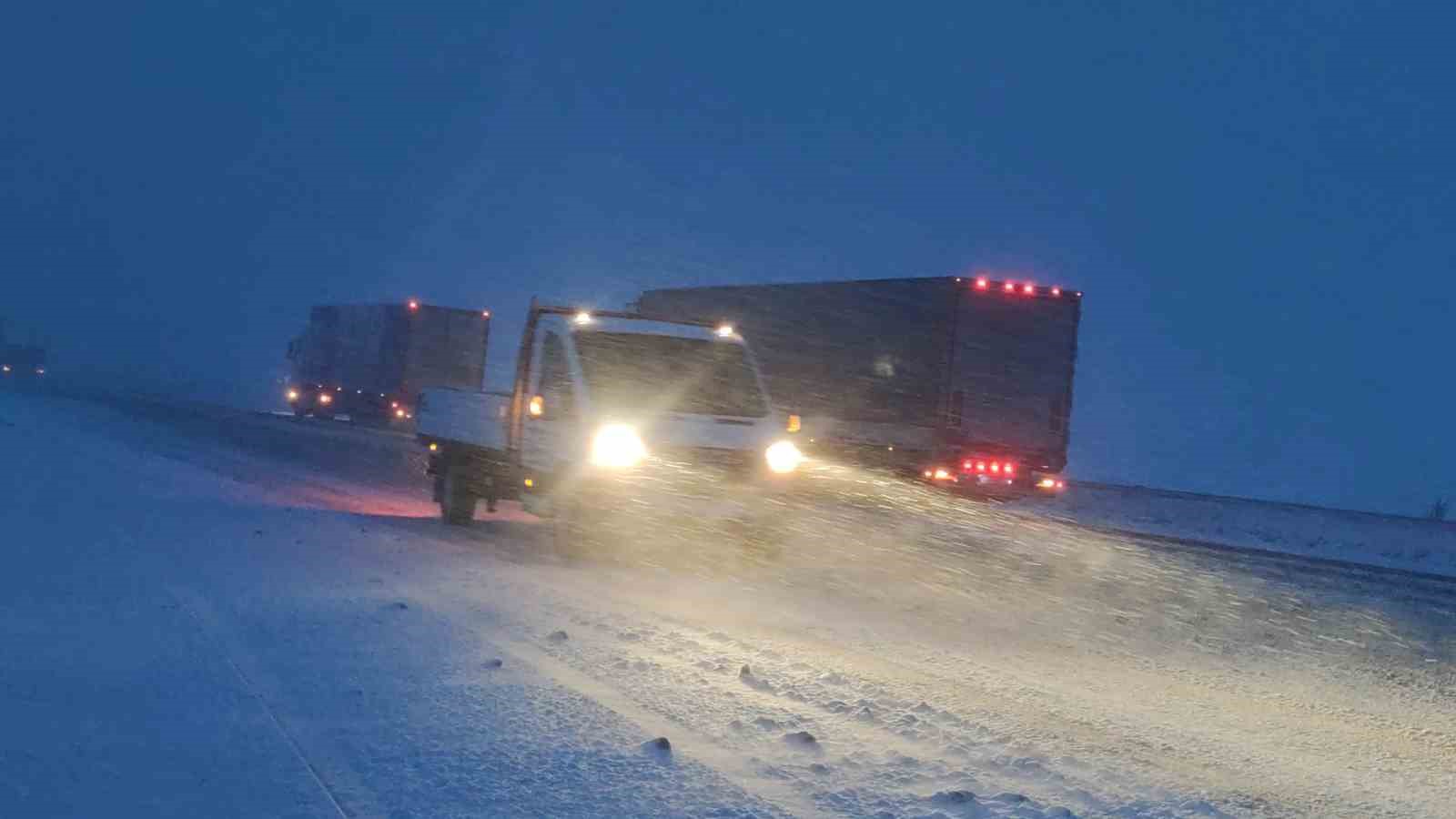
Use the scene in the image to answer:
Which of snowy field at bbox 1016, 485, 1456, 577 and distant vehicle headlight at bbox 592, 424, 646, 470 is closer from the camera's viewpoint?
distant vehicle headlight at bbox 592, 424, 646, 470

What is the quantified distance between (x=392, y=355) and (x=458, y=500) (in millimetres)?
28666

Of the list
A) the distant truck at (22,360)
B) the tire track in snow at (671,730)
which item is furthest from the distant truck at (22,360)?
the tire track in snow at (671,730)

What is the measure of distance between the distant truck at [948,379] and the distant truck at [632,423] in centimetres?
606

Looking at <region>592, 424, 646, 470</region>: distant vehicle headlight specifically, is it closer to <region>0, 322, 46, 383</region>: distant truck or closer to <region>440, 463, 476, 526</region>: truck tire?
<region>440, 463, 476, 526</region>: truck tire

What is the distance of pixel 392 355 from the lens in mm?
44844

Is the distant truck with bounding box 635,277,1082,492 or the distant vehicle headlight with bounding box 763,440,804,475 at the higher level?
the distant truck with bounding box 635,277,1082,492

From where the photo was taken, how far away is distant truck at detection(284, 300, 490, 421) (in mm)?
43938

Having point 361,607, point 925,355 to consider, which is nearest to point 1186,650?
point 361,607

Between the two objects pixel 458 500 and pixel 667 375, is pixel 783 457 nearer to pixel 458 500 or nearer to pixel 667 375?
pixel 667 375

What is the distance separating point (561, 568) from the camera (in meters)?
13.2

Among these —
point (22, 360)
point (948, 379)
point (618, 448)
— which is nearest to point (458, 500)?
point (618, 448)

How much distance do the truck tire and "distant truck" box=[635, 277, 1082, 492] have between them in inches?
228

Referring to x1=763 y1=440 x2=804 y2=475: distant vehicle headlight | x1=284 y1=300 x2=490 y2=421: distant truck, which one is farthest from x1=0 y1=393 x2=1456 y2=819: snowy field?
x1=284 y1=300 x2=490 y2=421: distant truck

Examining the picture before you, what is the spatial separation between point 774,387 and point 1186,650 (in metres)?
14.0
